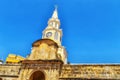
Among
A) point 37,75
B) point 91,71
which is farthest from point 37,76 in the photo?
point 91,71

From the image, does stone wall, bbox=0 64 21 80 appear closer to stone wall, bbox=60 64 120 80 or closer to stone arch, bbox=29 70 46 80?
stone arch, bbox=29 70 46 80

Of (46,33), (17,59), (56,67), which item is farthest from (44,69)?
(46,33)

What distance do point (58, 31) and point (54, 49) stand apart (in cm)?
2493

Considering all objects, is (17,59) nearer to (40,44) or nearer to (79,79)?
(40,44)

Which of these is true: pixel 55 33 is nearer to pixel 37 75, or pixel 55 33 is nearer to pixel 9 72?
pixel 9 72

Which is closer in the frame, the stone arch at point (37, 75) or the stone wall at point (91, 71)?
the stone wall at point (91, 71)

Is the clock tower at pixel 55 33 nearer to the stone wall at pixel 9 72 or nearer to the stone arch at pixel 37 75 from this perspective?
the stone wall at pixel 9 72

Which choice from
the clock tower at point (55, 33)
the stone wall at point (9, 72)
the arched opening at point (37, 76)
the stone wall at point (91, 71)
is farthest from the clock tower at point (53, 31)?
the stone wall at point (91, 71)

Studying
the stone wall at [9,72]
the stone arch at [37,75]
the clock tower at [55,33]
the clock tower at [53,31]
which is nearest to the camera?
the stone arch at [37,75]

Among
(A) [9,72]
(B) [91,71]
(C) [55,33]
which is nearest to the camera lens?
(B) [91,71]

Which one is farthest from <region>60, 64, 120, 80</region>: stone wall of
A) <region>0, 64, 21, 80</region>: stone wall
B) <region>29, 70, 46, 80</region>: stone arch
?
<region>0, 64, 21, 80</region>: stone wall

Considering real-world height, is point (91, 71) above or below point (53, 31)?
below

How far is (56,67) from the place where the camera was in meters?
27.6

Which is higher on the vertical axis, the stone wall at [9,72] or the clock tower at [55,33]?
the clock tower at [55,33]
